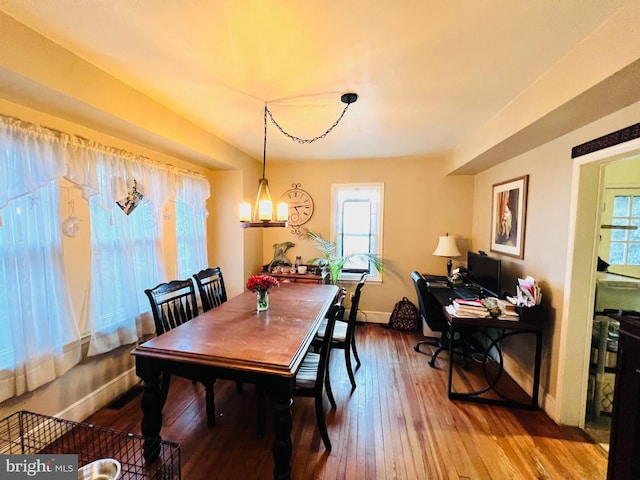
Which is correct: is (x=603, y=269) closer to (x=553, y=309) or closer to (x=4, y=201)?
(x=553, y=309)

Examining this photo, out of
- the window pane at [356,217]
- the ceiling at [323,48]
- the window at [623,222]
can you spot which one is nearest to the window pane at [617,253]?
the window at [623,222]

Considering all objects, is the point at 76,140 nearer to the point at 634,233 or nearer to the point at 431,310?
the point at 431,310

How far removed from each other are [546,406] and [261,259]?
3649mm

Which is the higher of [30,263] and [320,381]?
[30,263]

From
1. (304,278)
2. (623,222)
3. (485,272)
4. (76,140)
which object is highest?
(76,140)

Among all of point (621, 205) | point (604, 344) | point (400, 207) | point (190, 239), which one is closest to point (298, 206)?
point (400, 207)

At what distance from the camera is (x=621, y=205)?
2.82 metres

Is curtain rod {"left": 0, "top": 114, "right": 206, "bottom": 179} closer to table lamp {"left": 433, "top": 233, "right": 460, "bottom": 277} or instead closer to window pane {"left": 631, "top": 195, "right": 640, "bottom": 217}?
table lamp {"left": 433, "top": 233, "right": 460, "bottom": 277}

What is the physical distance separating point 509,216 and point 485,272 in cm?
62

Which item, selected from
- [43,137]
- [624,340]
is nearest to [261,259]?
[43,137]

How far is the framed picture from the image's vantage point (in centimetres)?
257

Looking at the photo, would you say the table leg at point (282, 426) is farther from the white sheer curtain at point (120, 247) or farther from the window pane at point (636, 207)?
the window pane at point (636, 207)

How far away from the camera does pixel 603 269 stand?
241 cm

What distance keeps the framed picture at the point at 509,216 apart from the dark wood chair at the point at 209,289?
2.91 meters
